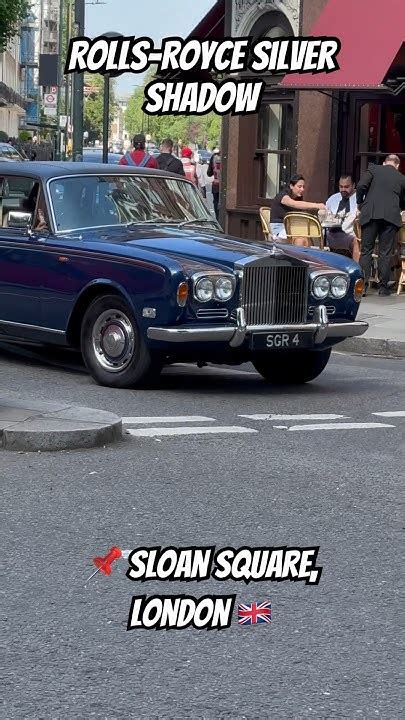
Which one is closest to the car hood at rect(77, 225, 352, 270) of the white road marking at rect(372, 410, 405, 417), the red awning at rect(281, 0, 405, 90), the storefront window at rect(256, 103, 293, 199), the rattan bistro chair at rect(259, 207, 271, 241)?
the white road marking at rect(372, 410, 405, 417)

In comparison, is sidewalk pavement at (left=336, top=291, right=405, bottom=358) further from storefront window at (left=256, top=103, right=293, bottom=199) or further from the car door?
storefront window at (left=256, top=103, right=293, bottom=199)

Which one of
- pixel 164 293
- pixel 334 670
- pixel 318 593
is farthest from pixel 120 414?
pixel 334 670

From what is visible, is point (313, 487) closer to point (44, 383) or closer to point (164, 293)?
point (164, 293)

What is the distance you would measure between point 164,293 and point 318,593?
512 centimetres

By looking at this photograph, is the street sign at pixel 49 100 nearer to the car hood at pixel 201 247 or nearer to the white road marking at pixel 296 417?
the car hood at pixel 201 247

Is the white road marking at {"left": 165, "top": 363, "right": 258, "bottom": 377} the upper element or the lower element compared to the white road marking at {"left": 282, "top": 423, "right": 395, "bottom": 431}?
lower

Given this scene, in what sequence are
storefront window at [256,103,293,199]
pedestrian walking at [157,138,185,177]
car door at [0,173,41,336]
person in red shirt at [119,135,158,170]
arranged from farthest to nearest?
pedestrian walking at [157,138,185,177] → storefront window at [256,103,293,199] → person in red shirt at [119,135,158,170] → car door at [0,173,41,336]

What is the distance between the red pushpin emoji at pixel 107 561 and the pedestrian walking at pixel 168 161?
56.2ft

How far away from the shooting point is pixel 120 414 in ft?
32.1

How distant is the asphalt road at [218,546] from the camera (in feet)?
14.8

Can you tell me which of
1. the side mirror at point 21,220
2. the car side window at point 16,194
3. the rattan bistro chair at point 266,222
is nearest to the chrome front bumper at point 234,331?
the side mirror at point 21,220

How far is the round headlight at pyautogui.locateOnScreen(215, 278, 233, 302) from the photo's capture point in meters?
10.5

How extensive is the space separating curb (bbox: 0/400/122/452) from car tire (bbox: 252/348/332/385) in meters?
3.09

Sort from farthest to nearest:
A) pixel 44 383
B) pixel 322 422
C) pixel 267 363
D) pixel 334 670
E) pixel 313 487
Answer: pixel 267 363
pixel 44 383
pixel 322 422
pixel 313 487
pixel 334 670
